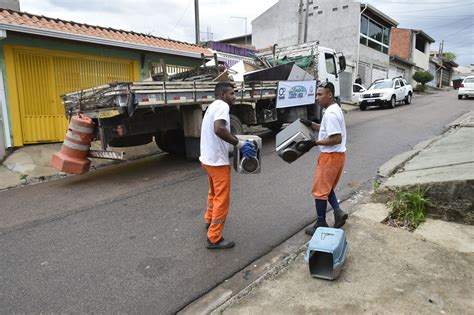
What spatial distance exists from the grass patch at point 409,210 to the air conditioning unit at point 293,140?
4.75 ft

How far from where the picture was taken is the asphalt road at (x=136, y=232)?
10.2 feet

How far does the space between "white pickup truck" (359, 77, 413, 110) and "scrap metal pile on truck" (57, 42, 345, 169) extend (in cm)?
910

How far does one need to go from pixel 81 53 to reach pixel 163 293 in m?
8.78

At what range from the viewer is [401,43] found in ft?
121

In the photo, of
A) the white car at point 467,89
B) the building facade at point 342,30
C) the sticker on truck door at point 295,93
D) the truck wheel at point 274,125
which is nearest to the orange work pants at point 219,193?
the sticker on truck door at point 295,93

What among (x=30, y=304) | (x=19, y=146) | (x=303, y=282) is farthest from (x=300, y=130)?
(x=19, y=146)

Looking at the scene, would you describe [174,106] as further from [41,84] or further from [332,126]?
[41,84]

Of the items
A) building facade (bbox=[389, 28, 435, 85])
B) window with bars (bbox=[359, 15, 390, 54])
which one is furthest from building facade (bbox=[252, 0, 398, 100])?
building facade (bbox=[389, 28, 435, 85])

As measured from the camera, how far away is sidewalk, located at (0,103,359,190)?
728 cm

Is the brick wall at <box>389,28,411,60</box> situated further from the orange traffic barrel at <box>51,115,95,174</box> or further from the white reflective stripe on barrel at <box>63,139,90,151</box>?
the white reflective stripe on barrel at <box>63,139,90,151</box>

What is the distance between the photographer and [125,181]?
6801mm

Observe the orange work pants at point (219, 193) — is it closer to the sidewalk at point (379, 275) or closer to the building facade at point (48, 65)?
the sidewalk at point (379, 275)

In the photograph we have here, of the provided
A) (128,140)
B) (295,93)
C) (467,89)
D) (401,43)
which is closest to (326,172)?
(128,140)

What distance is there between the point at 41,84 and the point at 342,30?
22.3 metres
